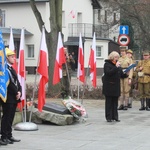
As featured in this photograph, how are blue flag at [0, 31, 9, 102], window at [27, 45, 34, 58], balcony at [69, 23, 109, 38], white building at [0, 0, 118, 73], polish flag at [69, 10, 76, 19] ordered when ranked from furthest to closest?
polish flag at [69, 10, 76, 19] → balcony at [69, 23, 109, 38] → window at [27, 45, 34, 58] → white building at [0, 0, 118, 73] → blue flag at [0, 31, 9, 102]

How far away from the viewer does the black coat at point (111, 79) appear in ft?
40.5

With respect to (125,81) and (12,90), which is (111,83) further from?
(12,90)

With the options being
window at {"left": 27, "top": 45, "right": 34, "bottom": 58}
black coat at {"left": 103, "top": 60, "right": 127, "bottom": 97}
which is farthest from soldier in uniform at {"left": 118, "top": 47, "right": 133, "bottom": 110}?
window at {"left": 27, "top": 45, "right": 34, "bottom": 58}

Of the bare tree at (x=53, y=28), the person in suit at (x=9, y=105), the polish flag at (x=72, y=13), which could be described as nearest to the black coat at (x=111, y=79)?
the person in suit at (x=9, y=105)

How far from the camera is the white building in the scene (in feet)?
158

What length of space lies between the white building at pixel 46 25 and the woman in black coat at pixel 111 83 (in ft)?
112

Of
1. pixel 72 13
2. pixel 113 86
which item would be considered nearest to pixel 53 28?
pixel 113 86

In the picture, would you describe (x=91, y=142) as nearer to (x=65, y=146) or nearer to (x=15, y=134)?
(x=65, y=146)

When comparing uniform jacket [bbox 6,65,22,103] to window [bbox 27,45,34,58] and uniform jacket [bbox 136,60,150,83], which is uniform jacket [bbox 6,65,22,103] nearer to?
uniform jacket [bbox 136,60,150,83]

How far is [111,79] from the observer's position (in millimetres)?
12531

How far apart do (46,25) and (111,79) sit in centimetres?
3532

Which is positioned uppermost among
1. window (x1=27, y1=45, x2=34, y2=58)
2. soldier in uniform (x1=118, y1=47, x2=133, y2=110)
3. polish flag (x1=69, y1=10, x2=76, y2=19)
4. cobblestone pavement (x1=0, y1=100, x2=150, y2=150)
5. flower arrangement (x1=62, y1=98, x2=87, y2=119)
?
polish flag (x1=69, y1=10, x2=76, y2=19)

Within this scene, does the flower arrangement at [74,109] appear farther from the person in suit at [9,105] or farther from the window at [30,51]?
the window at [30,51]

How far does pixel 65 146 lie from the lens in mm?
9281
